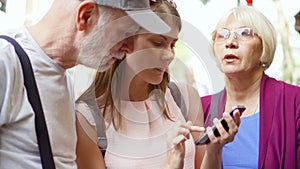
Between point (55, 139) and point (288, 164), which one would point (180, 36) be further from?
point (288, 164)

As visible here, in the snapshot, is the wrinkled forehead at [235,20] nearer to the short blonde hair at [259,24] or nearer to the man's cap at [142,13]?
the short blonde hair at [259,24]

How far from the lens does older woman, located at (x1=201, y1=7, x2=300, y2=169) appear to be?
0.79 m

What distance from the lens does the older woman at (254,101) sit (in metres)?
0.79

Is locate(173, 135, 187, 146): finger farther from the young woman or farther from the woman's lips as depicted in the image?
the woman's lips

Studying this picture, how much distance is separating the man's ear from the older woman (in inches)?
11.2

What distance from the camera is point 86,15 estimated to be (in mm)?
531

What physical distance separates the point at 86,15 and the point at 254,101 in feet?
1.34

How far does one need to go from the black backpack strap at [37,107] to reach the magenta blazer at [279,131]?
345mm

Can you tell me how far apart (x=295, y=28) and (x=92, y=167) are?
0.67 m

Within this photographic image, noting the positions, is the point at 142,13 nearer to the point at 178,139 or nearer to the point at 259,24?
the point at 178,139

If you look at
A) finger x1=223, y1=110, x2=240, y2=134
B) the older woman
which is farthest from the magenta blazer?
finger x1=223, y1=110, x2=240, y2=134

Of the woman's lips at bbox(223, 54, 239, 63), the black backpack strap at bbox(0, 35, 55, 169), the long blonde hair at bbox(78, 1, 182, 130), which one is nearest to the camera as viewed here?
the black backpack strap at bbox(0, 35, 55, 169)

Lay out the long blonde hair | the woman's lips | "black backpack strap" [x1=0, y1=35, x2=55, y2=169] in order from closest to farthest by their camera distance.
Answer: "black backpack strap" [x1=0, y1=35, x2=55, y2=169] → the long blonde hair → the woman's lips

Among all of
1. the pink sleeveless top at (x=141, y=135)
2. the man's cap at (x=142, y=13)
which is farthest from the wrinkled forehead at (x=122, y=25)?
the pink sleeveless top at (x=141, y=135)
